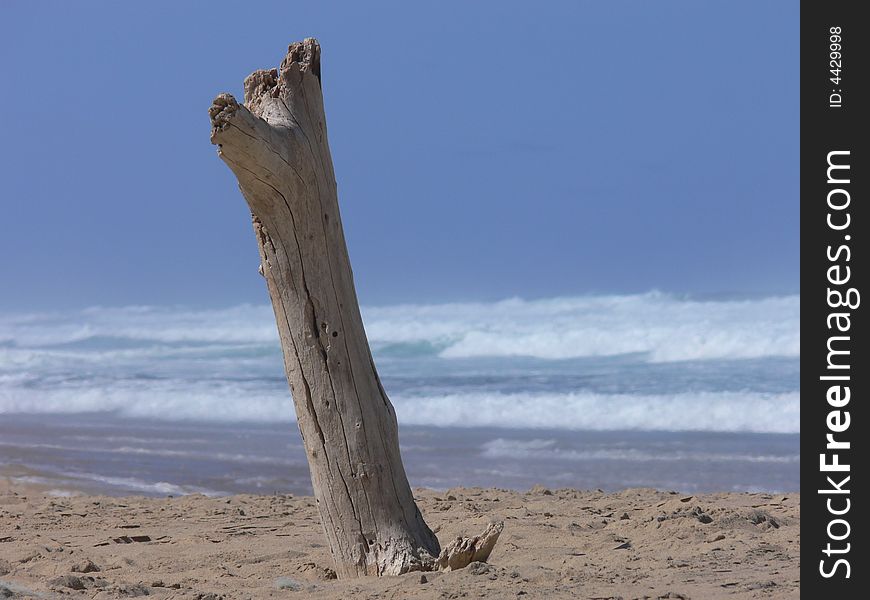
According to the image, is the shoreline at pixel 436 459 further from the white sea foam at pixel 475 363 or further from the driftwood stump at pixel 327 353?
the driftwood stump at pixel 327 353

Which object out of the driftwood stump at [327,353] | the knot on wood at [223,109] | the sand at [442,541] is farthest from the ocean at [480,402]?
the knot on wood at [223,109]

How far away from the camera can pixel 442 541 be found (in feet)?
18.8

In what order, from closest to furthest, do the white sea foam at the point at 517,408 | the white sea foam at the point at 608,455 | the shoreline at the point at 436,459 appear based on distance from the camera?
the shoreline at the point at 436,459 → the white sea foam at the point at 608,455 → the white sea foam at the point at 517,408

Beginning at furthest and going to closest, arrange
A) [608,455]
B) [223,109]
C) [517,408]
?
[517,408] < [608,455] < [223,109]

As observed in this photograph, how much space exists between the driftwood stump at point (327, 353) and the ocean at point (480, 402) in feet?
13.6

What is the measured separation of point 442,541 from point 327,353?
1803 millimetres

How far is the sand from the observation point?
4199 millimetres

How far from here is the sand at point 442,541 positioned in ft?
13.8

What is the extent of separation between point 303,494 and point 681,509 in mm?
3575

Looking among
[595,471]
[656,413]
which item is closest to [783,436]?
[656,413]
